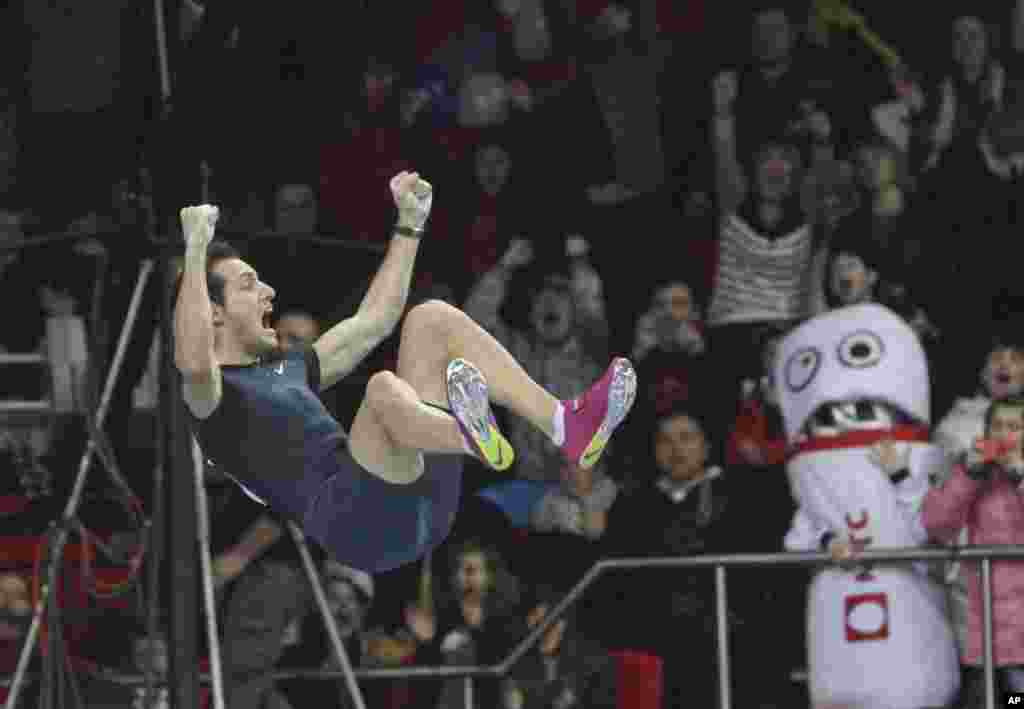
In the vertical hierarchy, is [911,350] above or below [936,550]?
above

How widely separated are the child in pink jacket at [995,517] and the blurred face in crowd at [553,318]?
62.8 inches

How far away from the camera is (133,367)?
774cm

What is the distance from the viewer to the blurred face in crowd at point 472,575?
326 inches

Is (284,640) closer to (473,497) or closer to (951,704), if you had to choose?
(473,497)

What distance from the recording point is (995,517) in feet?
25.2

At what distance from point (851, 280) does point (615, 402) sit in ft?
9.10

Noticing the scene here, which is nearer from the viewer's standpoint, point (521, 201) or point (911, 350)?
point (911, 350)

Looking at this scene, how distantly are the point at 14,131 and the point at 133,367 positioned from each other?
1.80m

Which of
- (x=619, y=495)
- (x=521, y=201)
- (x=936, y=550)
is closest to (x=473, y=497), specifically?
(x=619, y=495)

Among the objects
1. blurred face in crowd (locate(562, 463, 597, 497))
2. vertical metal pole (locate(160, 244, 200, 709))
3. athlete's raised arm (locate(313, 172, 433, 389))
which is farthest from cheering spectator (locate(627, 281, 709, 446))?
athlete's raised arm (locate(313, 172, 433, 389))

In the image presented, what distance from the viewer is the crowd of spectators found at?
809 centimetres

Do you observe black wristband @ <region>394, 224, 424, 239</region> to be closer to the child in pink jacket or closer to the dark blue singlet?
the dark blue singlet

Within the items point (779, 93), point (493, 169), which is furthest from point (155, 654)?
point (779, 93)

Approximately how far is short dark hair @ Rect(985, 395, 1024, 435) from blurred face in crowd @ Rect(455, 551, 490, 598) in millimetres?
1728
